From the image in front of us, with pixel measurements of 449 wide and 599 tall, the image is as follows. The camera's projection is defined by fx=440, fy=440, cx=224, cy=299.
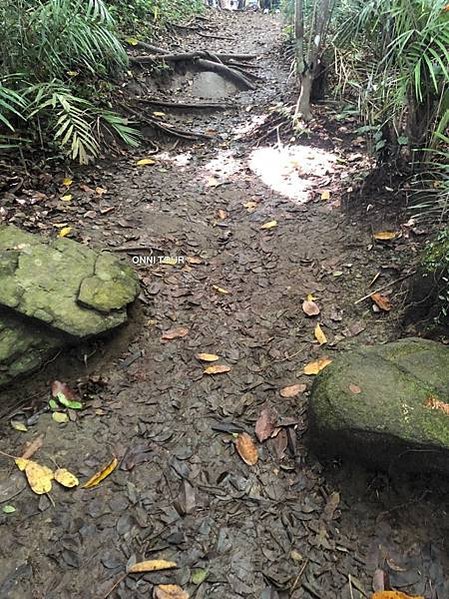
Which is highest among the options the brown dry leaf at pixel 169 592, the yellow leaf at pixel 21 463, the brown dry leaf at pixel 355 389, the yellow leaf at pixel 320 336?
the yellow leaf at pixel 21 463

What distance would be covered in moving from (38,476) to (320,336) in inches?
71.5

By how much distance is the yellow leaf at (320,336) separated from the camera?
2857mm

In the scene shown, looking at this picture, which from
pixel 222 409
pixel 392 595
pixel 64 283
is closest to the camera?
pixel 392 595

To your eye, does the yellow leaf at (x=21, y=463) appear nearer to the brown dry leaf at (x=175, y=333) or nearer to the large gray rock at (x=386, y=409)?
the brown dry leaf at (x=175, y=333)

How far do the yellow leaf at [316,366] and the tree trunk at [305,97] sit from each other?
3.69 meters

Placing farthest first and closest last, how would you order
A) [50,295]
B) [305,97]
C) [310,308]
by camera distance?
[305,97]
[310,308]
[50,295]

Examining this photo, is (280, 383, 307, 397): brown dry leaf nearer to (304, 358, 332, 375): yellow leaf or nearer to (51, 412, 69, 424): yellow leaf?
(304, 358, 332, 375): yellow leaf

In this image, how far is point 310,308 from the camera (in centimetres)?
310

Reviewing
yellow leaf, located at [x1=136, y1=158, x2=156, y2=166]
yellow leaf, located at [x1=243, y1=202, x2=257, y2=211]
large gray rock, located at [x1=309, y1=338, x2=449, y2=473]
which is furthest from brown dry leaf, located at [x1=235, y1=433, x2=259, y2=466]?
yellow leaf, located at [x1=136, y1=158, x2=156, y2=166]

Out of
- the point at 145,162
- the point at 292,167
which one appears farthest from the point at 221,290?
the point at 145,162

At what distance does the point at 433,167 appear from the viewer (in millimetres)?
3385

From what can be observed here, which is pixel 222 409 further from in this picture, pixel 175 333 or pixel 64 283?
pixel 64 283

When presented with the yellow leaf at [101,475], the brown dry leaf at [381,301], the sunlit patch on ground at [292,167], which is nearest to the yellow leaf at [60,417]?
the yellow leaf at [101,475]

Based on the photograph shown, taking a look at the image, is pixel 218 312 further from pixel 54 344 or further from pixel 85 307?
pixel 54 344
